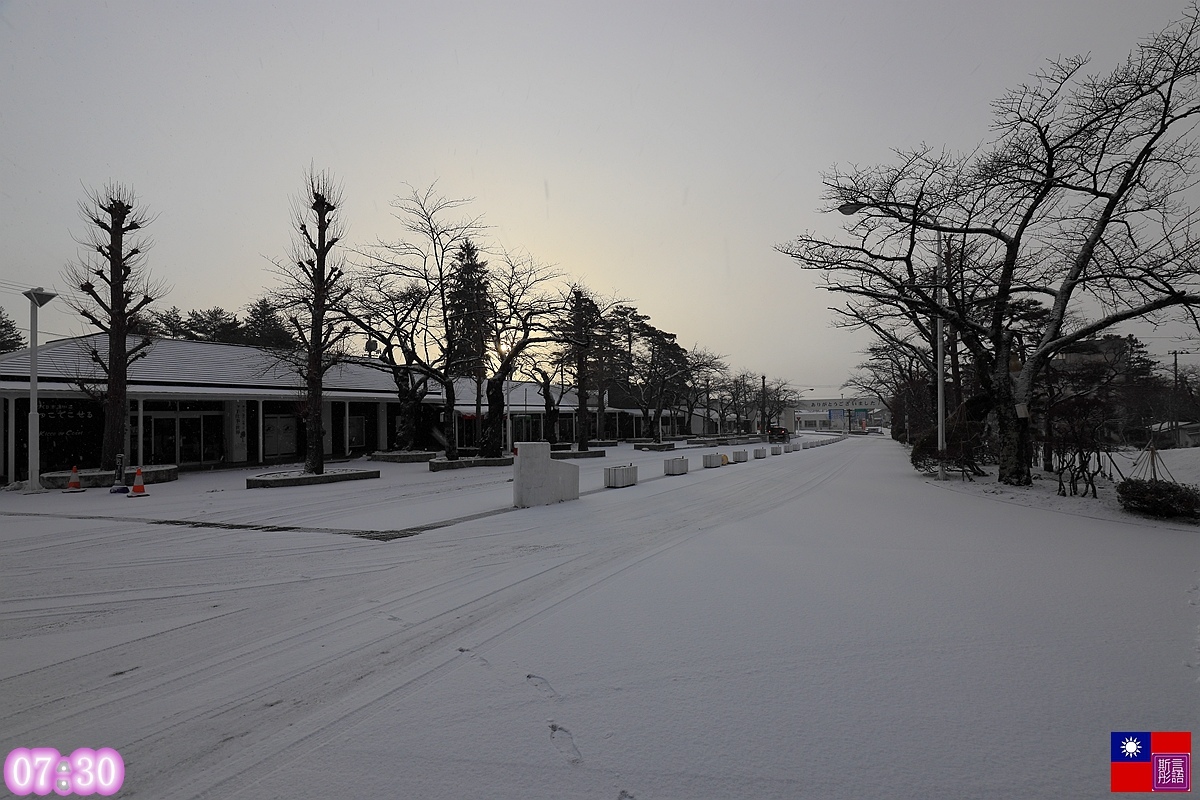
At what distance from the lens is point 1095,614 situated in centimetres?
575

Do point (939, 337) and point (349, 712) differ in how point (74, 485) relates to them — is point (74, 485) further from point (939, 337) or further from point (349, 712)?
point (939, 337)

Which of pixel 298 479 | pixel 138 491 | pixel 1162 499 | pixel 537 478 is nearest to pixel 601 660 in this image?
pixel 537 478

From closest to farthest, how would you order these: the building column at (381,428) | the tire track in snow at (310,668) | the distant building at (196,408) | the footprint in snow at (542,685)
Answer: the tire track in snow at (310,668) → the footprint in snow at (542,685) → the distant building at (196,408) → the building column at (381,428)

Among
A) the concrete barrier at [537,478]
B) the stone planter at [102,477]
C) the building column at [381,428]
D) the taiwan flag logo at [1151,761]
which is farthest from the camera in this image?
the building column at [381,428]

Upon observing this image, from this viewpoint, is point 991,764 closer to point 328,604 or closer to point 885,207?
point 328,604

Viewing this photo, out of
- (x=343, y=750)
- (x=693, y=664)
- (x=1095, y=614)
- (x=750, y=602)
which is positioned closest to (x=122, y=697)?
→ (x=343, y=750)

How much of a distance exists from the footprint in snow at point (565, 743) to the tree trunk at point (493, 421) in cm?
2270

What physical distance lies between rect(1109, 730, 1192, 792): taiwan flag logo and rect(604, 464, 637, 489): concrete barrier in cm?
1423

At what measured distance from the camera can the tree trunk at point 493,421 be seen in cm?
2605

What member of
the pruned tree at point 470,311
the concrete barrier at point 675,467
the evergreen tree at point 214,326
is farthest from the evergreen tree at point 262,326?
the concrete barrier at point 675,467

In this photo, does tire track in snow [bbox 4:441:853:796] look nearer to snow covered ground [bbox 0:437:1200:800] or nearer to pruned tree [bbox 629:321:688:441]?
snow covered ground [bbox 0:437:1200:800]

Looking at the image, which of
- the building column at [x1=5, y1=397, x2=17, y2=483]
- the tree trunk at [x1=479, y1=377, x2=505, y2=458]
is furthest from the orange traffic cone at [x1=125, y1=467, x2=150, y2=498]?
the tree trunk at [x1=479, y1=377, x2=505, y2=458]

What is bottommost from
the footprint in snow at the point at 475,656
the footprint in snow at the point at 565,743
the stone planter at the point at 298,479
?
the footprint in snow at the point at 475,656

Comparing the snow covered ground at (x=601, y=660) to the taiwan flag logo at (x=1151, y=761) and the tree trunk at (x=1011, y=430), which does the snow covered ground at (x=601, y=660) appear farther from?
the tree trunk at (x=1011, y=430)
